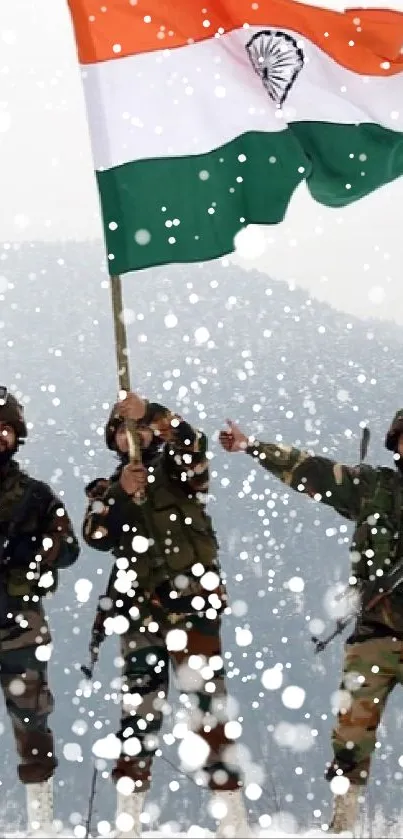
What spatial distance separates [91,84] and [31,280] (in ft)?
11.3

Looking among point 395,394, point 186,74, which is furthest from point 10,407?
point 395,394

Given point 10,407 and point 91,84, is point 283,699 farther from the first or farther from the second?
point 91,84

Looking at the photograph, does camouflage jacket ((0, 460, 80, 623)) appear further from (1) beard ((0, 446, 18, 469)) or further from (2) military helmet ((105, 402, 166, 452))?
(2) military helmet ((105, 402, 166, 452))

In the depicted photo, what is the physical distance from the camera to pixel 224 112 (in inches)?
134

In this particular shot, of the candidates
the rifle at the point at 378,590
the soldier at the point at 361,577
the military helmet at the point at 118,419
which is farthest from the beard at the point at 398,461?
the military helmet at the point at 118,419

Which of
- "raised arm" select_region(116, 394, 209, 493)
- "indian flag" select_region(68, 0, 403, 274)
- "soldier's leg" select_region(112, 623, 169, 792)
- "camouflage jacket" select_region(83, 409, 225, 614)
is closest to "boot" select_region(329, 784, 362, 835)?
"soldier's leg" select_region(112, 623, 169, 792)

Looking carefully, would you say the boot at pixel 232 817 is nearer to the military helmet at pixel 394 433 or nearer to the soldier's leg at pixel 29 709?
the soldier's leg at pixel 29 709

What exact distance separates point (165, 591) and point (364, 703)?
96 cm

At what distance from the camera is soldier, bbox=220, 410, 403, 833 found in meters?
3.62

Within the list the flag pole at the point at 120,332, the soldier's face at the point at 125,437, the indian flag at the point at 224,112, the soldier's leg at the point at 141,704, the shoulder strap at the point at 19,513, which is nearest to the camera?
the flag pole at the point at 120,332

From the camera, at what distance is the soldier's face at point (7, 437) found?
3.78 meters

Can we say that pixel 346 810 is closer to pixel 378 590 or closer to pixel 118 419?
pixel 378 590

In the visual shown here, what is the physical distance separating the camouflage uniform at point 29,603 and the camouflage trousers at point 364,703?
1.24m

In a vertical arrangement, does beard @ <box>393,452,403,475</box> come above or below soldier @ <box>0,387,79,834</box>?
above
